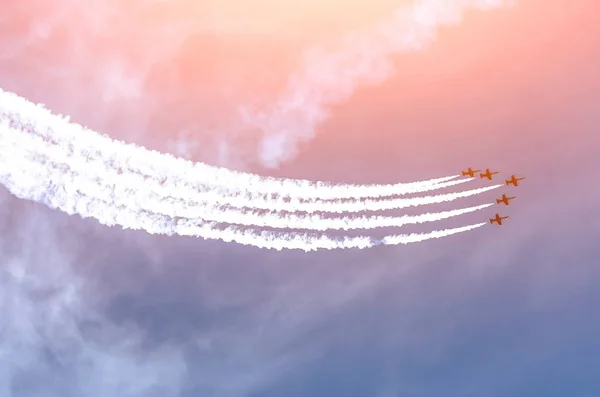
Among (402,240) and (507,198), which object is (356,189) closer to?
(402,240)

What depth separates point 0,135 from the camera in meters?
34.2

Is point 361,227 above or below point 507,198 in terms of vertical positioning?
below

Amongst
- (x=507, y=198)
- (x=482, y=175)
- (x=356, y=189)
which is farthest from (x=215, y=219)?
(x=507, y=198)

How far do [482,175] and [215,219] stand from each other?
32.8m

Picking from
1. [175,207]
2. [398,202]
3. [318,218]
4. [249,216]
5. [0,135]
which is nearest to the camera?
[0,135]

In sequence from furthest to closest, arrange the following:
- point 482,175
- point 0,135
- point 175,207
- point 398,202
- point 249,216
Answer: point 482,175 → point 398,202 → point 249,216 → point 175,207 → point 0,135

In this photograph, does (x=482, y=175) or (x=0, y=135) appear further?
(x=482, y=175)

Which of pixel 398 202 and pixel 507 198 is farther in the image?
pixel 507 198

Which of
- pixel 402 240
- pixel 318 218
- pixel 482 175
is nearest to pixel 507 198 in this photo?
pixel 482 175

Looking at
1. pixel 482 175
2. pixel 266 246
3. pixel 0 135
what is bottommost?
pixel 266 246

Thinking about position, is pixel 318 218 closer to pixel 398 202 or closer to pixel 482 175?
pixel 398 202

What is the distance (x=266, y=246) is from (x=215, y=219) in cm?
530

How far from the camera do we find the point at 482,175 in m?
61.3

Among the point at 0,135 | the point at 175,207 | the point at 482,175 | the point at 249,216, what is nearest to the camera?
the point at 0,135
